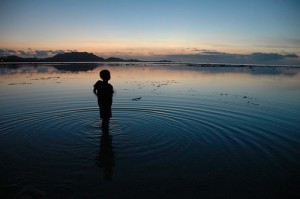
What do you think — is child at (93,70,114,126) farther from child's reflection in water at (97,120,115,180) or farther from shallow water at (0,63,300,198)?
shallow water at (0,63,300,198)

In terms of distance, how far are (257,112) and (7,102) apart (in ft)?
62.8

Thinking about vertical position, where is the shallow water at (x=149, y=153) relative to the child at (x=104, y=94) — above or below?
below

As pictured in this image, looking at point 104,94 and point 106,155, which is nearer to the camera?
point 106,155

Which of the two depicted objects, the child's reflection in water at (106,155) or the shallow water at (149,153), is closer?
the shallow water at (149,153)

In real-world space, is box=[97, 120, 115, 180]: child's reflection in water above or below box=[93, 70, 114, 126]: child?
below

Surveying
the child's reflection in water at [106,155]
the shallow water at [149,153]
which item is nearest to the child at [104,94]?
the child's reflection in water at [106,155]

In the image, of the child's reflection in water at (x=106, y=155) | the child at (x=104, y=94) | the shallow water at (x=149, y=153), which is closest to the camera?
the shallow water at (x=149, y=153)

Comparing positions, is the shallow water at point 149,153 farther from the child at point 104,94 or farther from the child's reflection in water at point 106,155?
the child at point 104,94

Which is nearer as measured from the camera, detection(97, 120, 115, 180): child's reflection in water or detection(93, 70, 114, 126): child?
detection(97, 120, 115, 180): child's reflection in water

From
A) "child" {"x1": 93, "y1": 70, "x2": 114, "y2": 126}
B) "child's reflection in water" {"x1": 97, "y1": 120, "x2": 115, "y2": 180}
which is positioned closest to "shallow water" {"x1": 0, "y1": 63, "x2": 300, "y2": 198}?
"child's reflection in water" {"x1": 97, "y1": 120, "x2": 115, "y2": 180}

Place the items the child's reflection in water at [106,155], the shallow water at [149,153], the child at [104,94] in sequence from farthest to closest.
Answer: the child at [104,94] < the child's reflection in water at [106,155] < the shallow water at [149,153]

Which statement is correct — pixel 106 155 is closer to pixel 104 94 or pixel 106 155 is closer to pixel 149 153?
pixel 149 153

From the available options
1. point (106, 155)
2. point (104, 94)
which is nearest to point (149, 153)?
point (106, 155)

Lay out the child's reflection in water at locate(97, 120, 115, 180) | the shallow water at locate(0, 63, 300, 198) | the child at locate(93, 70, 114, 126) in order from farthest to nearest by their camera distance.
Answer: the child at locate(93, 70, 114, 126) → the child's reflection in water at locate(97, 120, 115, 180) → the shallow water at locate(0, 63, 300, 198)
